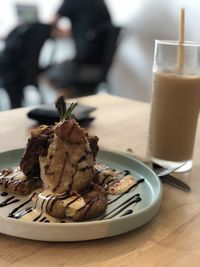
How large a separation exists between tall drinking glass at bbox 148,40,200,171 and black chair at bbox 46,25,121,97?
2342 mm

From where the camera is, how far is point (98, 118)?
130 centimetres

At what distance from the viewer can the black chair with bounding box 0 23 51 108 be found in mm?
2973

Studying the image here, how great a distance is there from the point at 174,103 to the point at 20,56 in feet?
7.56

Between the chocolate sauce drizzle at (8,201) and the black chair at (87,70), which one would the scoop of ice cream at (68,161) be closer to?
the chocolate sauce drizzle at (8,201)

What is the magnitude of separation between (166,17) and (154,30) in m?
0.16

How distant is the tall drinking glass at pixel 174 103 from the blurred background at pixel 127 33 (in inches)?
99.2

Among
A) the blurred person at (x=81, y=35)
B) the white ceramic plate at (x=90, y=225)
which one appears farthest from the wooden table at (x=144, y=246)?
the blurred person at (x=81, y=35)

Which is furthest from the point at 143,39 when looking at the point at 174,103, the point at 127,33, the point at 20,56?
the point at 174,103

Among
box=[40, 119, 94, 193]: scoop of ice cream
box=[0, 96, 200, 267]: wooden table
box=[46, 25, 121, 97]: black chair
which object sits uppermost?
box=[40, 119, 94, 193]: scoop of ice cream

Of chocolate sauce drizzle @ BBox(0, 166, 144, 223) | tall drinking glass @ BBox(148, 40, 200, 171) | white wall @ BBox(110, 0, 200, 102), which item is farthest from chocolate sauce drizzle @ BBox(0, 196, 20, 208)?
white wall @ BBox(110, 0, 200, 102)

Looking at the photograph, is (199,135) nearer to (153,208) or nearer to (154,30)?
(153,208)

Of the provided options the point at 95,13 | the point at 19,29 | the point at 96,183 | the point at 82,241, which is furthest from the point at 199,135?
the point at 95,13

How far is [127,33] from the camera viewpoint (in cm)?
378

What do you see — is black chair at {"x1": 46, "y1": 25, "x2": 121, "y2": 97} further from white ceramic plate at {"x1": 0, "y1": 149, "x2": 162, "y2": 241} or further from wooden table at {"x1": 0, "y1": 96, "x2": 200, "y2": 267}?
white ceramic plate at {"x1": 0, "y1": 149, "x2": 162, "y2": 241}
